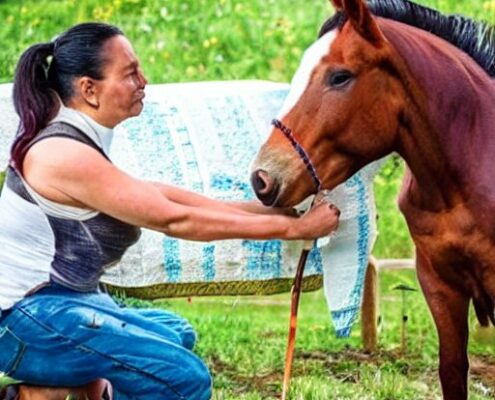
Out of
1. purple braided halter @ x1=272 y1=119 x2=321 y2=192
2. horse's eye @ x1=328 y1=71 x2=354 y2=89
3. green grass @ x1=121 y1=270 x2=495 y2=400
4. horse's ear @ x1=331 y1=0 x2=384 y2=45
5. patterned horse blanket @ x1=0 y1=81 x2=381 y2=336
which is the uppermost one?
horse's ear @ x1=331 y1=0 x2=384 y2=45

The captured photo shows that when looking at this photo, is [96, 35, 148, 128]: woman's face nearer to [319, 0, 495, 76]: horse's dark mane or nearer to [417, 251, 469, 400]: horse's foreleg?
[319, 0, 495, 76]: horse's dark mane

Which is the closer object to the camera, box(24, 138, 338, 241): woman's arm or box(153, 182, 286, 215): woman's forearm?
box(24, 138, 338, 241): woman's arm

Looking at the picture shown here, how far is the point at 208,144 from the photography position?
5.70 meters

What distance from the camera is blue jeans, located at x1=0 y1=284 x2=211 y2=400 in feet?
12.4

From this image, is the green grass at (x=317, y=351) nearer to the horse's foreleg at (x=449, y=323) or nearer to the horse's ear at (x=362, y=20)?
the horse's foreleg at (x=449, y=323)

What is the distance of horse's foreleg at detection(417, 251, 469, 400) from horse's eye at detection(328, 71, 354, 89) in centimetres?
71

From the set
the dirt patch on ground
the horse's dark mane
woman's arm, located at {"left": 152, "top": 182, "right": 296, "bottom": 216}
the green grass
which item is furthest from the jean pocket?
the dirt patch on ground

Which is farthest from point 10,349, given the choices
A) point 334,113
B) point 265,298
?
point 265,298

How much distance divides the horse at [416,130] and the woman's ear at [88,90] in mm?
467

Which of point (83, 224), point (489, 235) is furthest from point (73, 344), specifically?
point (489, 235)

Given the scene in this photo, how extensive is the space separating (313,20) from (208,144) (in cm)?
396

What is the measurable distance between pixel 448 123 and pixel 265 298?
3549 millimetres

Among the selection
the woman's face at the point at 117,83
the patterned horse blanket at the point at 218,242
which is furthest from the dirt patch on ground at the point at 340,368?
the woman's face at the point at 117,83

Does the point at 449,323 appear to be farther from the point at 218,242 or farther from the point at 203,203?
the point at 218,242
